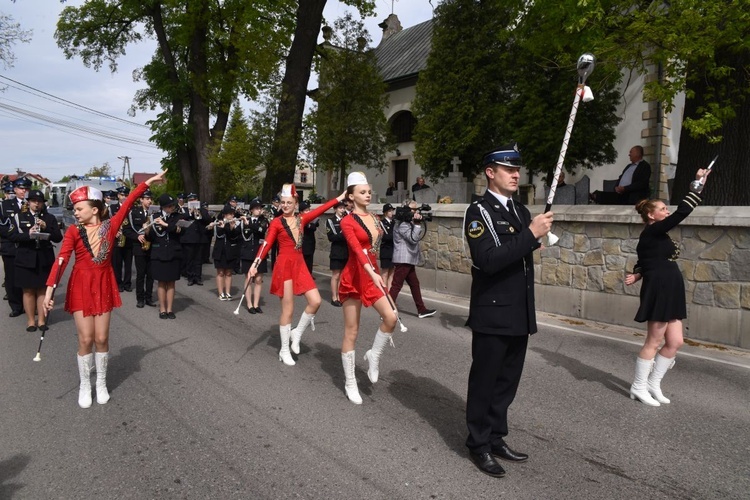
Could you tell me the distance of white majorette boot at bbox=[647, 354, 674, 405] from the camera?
5.43 meters

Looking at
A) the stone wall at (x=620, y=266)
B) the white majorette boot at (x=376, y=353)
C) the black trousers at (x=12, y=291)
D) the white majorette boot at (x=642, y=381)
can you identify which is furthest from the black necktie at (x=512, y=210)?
the black trousers at (x=12, y=291)

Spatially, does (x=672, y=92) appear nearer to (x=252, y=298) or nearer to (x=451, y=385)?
(x=451, y=385)

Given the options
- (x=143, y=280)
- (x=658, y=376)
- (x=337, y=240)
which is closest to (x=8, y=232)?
(x=143, y=280)

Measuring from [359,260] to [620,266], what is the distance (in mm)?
Result: 5751

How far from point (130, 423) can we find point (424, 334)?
14.8 ft

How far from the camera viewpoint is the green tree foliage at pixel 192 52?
22750mm

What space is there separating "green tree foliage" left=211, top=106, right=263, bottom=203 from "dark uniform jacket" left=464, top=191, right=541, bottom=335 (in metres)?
16.3

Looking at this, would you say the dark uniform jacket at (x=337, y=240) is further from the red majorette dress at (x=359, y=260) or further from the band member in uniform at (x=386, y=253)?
the red majorette dress at (x=359, y=260)

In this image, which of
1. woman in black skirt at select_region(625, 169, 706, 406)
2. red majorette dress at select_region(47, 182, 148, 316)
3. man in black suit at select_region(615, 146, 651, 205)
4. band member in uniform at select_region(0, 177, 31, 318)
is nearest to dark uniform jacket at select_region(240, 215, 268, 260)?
band member in uniform at select_region(0, 177, 31, 318)

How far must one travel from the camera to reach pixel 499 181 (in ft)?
12.3

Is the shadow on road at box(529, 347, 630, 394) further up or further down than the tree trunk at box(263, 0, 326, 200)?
further down

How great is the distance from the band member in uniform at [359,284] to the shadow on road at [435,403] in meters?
0.38

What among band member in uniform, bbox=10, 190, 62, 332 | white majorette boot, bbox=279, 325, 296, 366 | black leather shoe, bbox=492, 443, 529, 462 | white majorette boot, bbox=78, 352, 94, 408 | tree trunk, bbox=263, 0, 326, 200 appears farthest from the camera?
tree trunk, bbox=263, 0, 326, 200

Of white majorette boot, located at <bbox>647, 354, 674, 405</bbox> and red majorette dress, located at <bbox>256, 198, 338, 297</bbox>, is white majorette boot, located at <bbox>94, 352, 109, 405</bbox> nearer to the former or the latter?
red majorette dress, located at <bbox>256, 198, 338, 297</bbox>
